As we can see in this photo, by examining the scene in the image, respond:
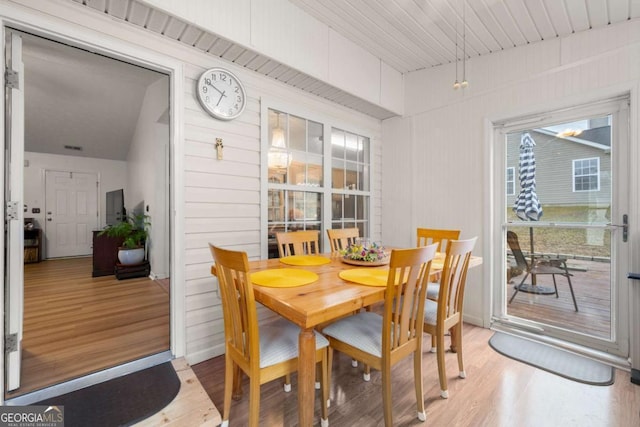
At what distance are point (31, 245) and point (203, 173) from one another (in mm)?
6463

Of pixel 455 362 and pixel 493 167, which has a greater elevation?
pixel 493 167

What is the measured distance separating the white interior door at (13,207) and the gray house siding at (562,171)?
4122mm

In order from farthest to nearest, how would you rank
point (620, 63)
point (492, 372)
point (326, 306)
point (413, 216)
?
point (413, 216) < point (620, 63) < point (492, 372) < point (326, 306)

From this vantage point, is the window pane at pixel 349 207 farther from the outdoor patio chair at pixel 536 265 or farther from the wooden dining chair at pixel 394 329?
the wooden dining chair at pixel 394 329

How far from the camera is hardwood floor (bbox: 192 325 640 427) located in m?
1.60

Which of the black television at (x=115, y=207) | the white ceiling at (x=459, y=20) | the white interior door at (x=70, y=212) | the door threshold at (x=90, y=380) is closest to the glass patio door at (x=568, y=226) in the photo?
the white ceiling at (x=459, y=20)

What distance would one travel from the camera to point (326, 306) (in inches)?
47.6

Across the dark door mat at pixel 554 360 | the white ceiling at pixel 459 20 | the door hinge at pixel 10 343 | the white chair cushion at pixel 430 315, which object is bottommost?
the dark door mat at pixel 554 360

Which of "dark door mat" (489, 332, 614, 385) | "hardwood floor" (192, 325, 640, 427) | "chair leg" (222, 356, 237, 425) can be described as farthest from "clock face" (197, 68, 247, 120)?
"dark door mat" (489, 332, 614, 385)

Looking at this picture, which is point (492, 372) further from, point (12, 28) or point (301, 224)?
point (12, 28)

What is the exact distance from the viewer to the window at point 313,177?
2768mm

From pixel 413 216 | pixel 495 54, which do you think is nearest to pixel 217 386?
pixel 413 216

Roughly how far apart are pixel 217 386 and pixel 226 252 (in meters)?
1.25

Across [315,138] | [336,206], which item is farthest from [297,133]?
[336,206]
